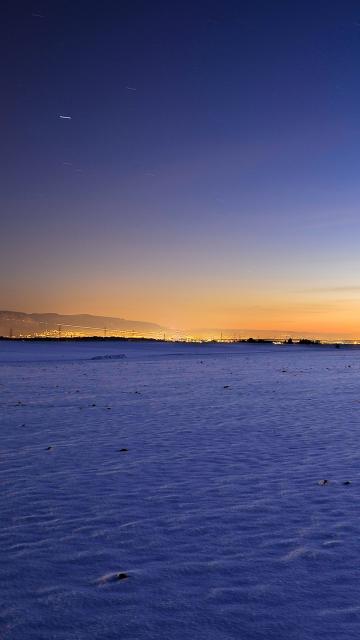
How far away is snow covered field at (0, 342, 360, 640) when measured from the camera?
15.5ft

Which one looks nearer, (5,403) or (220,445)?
(220,445)

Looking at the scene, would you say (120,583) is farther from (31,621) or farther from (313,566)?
(313,566)

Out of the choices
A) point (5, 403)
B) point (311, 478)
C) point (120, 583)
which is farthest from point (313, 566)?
point (5, 403)

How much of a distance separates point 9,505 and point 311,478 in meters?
4.67

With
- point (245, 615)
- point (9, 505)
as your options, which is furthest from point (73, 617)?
point (9, 505)

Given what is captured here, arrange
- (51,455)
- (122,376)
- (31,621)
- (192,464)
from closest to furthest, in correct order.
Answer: (31,621) → (192,464) → (51,455) → (122,376)

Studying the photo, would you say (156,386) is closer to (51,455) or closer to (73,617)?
(51,455)

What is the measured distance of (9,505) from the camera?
777cm

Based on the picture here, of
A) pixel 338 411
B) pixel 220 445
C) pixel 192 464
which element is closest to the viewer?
pixel 192 464

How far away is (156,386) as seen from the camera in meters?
24.5

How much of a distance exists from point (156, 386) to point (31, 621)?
1989 cm

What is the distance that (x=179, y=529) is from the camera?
6789 mm

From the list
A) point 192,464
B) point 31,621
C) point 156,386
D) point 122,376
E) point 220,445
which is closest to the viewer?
point 31,621

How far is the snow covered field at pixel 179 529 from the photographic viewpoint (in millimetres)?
4730
